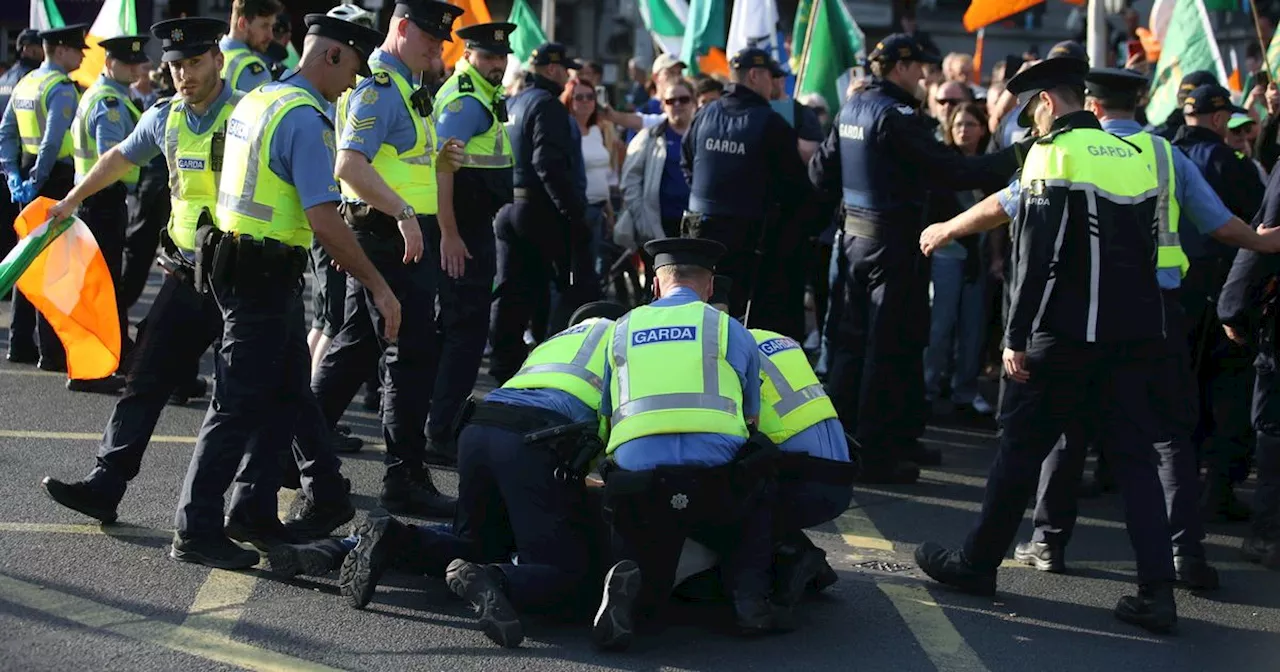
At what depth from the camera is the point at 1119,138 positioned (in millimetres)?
6359

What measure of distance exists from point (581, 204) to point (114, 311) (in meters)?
2.96

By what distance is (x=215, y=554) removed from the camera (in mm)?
A: 6141

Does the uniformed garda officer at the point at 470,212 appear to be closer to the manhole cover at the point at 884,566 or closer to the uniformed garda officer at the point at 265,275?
the uniformed garda officer at the point at 265,275

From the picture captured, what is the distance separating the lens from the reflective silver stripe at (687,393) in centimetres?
558

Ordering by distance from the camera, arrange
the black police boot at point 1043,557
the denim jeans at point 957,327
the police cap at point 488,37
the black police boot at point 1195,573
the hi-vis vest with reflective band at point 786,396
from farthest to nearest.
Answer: the denim jeans at point 957,327
the police cap at point 488,37
the black police boot at point 1043,557
the black police boot at point 1195,573
the hi-vis vest with reflective band at point 786,396

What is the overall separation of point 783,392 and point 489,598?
1.41m

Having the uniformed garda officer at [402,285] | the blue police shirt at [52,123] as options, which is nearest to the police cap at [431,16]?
the uniformed garda officer at [402,285]

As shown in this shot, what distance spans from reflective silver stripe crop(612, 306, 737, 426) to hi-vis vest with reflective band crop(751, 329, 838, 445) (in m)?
0.47

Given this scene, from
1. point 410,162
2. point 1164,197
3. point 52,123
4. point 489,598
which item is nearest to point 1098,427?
point 1164,197

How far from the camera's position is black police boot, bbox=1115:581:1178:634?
6.04m

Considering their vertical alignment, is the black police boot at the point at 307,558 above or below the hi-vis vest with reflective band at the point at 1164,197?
below

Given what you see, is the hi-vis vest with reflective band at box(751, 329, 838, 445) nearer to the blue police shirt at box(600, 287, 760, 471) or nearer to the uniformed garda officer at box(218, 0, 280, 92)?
the blue police shirt at box(600, 287, 760, 471)

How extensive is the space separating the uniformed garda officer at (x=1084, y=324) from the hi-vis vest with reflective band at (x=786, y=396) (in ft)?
2.50

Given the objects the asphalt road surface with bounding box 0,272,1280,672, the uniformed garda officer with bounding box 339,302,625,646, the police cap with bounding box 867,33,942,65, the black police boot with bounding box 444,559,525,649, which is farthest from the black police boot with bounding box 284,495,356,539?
the police cap with bounding box 867,33,942,65
